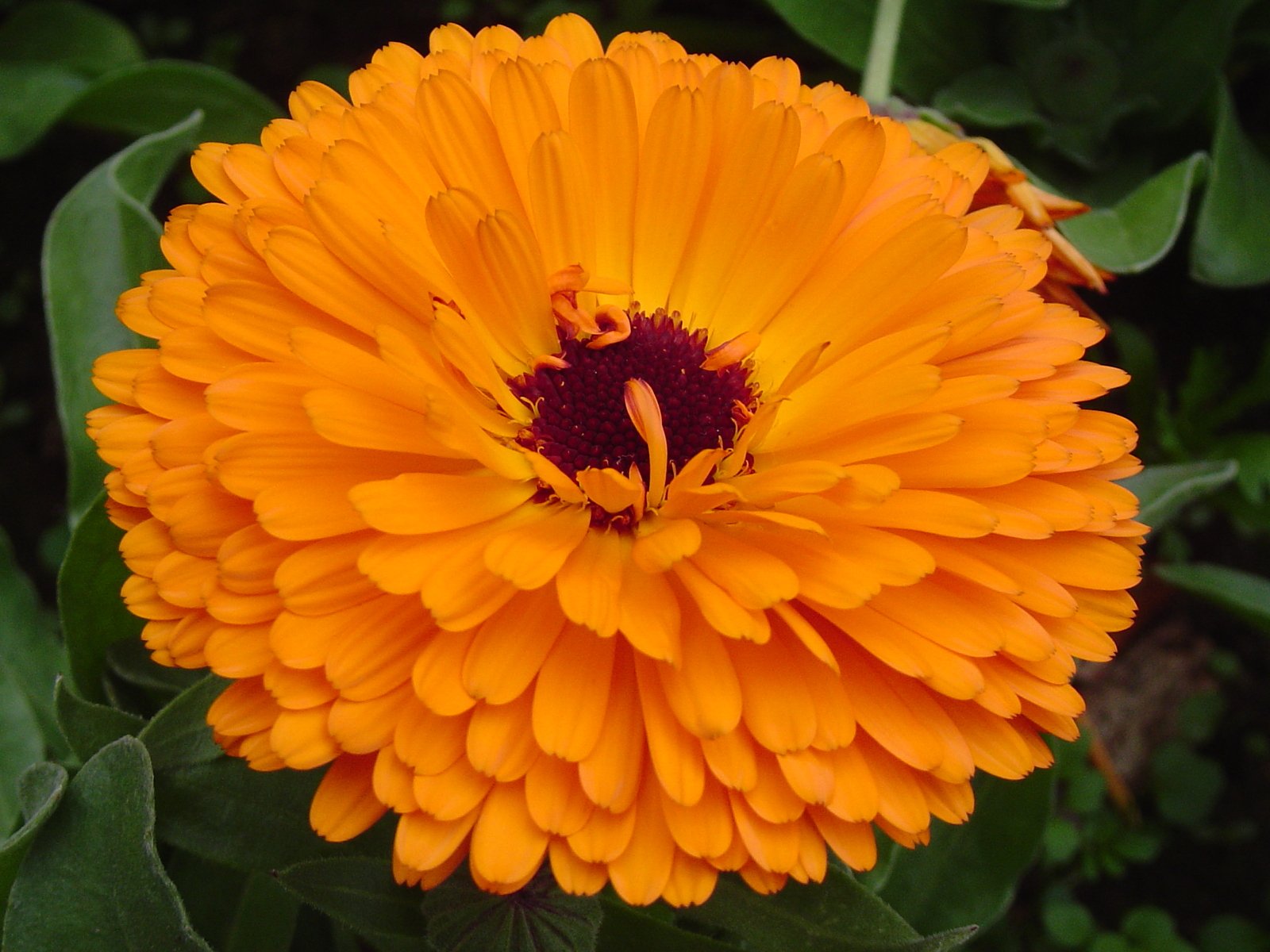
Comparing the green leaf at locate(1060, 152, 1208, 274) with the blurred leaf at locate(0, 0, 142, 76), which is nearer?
the green leaf at locate(1060, 152, 1208, 274)

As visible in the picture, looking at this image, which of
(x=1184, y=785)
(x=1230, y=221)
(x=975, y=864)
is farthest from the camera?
(x=1184, y=785)

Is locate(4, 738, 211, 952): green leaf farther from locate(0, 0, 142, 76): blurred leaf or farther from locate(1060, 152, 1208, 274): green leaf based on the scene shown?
locate(0, 0, 142, 76): blurred leaf

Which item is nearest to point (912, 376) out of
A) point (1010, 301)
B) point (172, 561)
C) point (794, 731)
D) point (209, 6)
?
point (1010, 301)

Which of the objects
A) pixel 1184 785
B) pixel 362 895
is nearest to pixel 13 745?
pixel 362 895

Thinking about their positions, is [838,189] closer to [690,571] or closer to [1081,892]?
[690,571]

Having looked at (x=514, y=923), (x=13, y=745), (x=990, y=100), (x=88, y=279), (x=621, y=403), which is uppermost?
(x=990, y=100)

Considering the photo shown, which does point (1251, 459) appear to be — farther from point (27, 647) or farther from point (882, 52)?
point (27, 647)

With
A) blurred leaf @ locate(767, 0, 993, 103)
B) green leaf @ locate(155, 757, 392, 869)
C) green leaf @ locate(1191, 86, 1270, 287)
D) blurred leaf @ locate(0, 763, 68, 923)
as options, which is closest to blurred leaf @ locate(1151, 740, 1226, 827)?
green leaf @ locate(1191, 86, 1270, 287)
